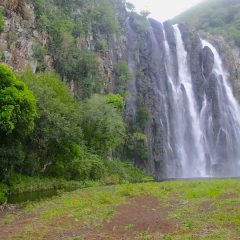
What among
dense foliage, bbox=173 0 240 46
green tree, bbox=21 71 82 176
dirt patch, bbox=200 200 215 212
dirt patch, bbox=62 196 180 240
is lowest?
dirt patch, bbox=62 196 180 240

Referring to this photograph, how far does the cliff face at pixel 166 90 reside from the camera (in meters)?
68.3

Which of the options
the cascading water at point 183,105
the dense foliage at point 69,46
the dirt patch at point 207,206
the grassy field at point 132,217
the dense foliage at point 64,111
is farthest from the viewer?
the cascading water at point 183,105

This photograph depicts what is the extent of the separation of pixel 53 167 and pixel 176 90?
36.4 meters

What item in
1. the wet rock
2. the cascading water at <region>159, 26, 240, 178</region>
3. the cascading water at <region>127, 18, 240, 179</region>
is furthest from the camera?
the wet rock

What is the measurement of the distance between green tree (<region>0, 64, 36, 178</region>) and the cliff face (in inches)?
930

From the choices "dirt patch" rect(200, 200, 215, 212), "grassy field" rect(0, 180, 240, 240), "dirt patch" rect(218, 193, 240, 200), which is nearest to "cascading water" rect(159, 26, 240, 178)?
"grassy field" rect(0, 180, 240, 240)

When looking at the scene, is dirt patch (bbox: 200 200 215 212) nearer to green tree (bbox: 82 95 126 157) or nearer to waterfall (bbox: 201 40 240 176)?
green tree (bbox: 82 95 126 157)

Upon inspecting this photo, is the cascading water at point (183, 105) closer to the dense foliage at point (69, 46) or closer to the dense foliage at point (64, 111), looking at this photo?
the dense foliage at point (64, 111)

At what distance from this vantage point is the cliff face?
68.3m

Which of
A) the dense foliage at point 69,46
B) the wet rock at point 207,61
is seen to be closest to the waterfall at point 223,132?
the wet rock at point 207,61

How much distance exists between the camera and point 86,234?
1669cm

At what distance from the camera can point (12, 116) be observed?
3234 centimetres

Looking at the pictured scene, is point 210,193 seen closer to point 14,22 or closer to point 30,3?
point 14,22

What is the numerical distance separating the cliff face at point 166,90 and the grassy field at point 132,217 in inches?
1357
